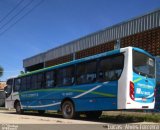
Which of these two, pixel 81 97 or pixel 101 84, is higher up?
pixel 101 84

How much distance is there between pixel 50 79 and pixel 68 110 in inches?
110

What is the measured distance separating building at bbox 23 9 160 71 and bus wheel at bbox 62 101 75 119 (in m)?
10.8

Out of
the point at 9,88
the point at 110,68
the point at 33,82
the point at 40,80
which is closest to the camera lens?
the point at 110,68

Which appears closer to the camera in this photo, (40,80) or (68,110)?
(68,110)

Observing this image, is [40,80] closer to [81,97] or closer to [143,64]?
[81,97]

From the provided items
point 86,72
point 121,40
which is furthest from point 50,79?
point 121,40

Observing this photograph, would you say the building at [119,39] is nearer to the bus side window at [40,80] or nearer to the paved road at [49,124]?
the bus side window at [40,80]

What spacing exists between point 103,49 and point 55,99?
47.7ft

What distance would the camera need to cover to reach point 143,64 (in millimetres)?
15742

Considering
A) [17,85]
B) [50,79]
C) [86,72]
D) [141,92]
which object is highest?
[86,72]

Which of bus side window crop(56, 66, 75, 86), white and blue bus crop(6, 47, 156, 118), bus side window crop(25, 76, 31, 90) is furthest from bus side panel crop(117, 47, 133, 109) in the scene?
bus side window crop(25, 76, 31, 90)

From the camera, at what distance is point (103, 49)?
3353 cm

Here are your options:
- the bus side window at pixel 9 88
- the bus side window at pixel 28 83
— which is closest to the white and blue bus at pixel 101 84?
the bus side window at pixel 28 83

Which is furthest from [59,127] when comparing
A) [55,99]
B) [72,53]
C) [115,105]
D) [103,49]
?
[72,53]
